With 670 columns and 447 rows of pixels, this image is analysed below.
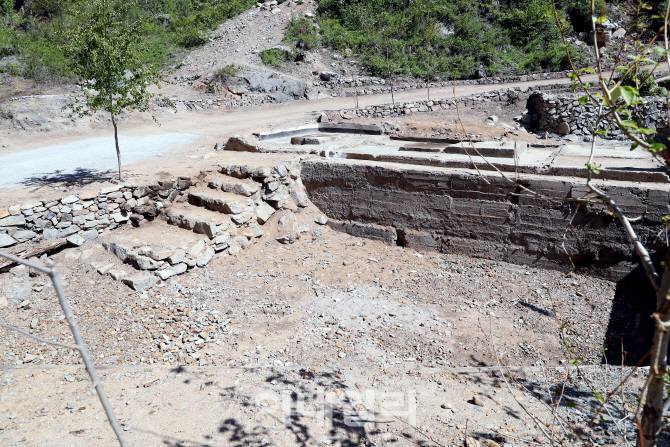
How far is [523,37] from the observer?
22.1 metres

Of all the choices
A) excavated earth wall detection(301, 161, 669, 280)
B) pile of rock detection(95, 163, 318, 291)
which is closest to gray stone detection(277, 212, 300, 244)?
pile of rock detection(95, 163, 318, 291)

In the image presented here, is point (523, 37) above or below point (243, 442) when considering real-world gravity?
above

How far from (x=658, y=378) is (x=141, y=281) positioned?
587cm

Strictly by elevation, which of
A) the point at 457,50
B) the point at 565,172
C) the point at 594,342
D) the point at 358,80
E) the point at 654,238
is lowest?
the point at 594,342

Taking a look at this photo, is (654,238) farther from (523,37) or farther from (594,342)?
(523,37)

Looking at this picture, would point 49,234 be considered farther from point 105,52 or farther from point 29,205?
point 105,52

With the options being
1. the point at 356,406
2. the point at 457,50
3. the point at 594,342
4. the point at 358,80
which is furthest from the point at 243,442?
the point at 457,50

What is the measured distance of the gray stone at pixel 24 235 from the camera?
6426 millimetres

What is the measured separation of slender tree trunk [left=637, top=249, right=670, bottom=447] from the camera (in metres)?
2.00

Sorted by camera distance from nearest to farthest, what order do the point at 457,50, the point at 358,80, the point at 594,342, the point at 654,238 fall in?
the point at 594,342 < the point at 654,238 < the point at 358,80 < the point at 457,50

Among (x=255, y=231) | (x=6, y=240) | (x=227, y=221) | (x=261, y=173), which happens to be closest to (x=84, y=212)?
(x=6, y=240)

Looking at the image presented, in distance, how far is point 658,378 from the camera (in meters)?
2.09

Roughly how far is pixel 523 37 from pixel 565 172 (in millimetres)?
17891

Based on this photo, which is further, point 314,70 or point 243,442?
point 314,70
